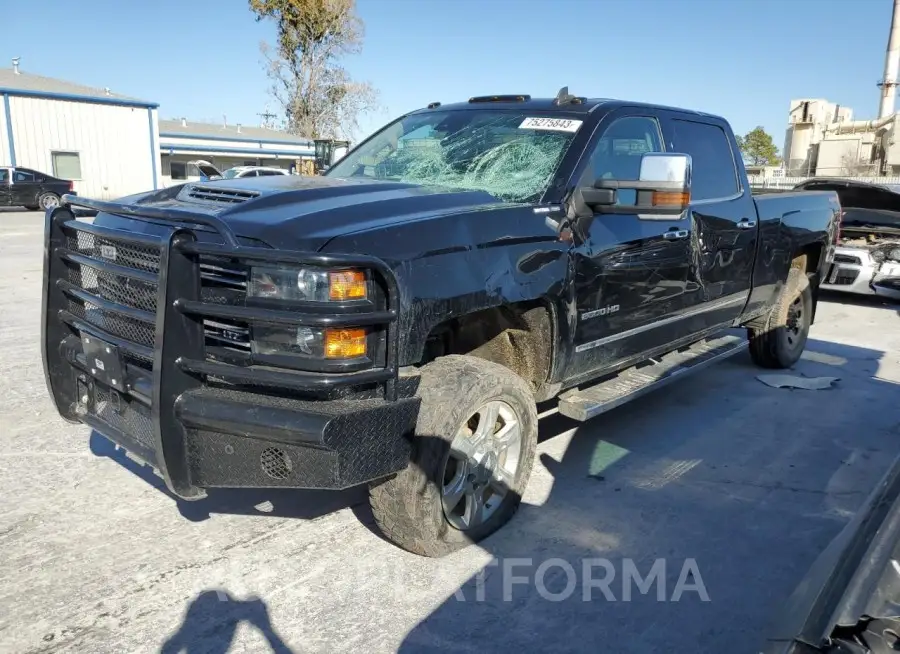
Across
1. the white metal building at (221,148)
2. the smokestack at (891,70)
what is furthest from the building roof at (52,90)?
the smokestack at (891,70)

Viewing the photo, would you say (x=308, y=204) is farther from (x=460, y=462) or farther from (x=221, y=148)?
(x=221, y=148)

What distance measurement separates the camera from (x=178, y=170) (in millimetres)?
42438

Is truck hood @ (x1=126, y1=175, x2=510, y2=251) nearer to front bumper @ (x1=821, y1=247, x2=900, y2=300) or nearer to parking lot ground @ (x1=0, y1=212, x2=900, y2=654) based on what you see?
parking lot ground @ (x1=0, y1=212, x2=900, y2=654)

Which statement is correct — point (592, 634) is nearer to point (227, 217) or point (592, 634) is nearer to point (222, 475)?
point (222, 475)

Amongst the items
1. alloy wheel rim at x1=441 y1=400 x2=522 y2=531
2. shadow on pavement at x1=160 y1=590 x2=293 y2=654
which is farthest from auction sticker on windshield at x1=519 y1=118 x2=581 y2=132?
shadow on pavement at x1=160 y1=590 x2=293 y2=654

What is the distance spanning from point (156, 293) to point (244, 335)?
1.32 ft

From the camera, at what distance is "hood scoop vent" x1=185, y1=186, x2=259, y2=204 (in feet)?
10.4

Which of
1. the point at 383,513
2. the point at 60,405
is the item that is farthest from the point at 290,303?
the point at 60,405

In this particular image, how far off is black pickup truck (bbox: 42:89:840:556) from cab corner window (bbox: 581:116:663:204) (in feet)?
0.05

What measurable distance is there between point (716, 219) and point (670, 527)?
219 centimetres

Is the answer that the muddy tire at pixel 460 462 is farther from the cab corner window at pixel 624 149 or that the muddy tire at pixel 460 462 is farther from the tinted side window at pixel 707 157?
the tinted side window at pixel 707 157

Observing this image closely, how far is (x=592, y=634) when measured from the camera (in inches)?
108

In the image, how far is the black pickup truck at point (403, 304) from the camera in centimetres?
260

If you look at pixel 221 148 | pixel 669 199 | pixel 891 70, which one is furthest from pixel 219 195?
pixel 891 70
